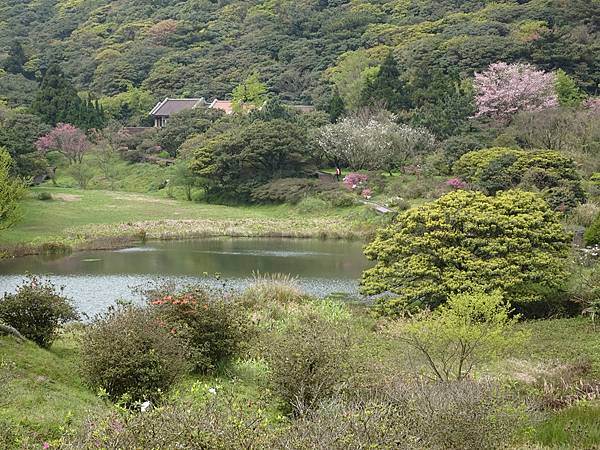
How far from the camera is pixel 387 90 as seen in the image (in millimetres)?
54312

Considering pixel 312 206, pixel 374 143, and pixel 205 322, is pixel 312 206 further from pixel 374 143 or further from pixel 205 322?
pixel 205 322

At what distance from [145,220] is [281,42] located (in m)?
54.9

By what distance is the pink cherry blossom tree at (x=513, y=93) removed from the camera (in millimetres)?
47719

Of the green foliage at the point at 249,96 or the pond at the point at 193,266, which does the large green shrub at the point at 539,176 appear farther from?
the green foliage at the point at 249,96

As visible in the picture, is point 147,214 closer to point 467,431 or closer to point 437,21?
point 467,431

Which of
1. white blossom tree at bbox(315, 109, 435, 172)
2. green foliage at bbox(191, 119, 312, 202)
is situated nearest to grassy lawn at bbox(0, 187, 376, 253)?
green foliage at bbox(191, 119, 312, 202)

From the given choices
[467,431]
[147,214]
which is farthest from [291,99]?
[467,431]

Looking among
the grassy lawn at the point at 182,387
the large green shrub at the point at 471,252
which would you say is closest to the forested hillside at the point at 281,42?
the large green shrub at the point at 471,252

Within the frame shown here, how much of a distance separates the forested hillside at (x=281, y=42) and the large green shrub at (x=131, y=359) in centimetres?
4836

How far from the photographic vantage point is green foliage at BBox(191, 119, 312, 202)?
45.1 meters

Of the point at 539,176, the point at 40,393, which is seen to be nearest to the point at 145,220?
the point at 539,176

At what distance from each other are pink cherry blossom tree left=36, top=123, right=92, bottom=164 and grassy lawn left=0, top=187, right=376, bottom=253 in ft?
27.1

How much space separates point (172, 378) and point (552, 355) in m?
7.36

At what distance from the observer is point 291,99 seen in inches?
3034
